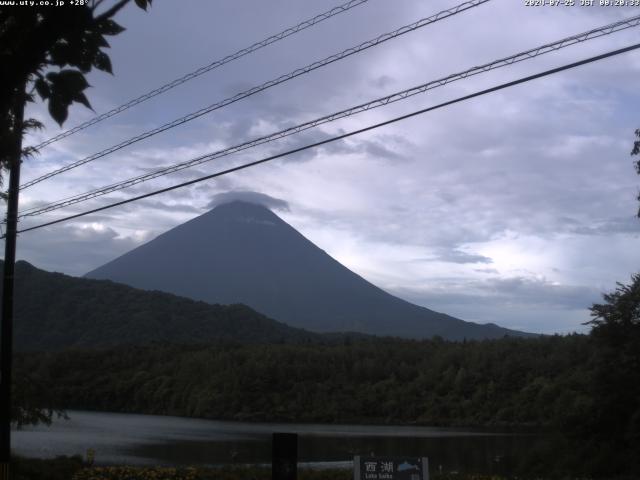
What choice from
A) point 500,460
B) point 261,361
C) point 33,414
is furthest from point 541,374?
point 33,414

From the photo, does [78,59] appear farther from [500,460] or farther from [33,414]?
[500,460]

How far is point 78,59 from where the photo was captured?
4980 millimetres

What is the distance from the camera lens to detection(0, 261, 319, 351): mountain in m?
126

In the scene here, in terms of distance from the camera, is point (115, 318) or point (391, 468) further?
point (115, 318)

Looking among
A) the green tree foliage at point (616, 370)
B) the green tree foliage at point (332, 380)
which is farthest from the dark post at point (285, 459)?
the green tree foliage at point (332, 380)

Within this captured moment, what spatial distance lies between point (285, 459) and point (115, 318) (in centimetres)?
13338

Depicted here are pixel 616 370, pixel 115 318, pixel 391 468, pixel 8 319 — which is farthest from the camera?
pixel 115 318

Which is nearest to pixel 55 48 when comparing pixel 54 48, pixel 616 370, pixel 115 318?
pixel 54 48

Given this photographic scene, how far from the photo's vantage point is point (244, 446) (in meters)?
45.9

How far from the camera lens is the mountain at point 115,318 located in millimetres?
126062

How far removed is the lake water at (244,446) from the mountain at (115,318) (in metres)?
67.0

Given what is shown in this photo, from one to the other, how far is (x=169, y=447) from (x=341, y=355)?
54.3 metres

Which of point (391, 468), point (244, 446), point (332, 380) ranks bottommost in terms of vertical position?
point (244, 446)

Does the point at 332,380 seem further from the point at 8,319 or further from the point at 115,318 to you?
the point at 8,319
